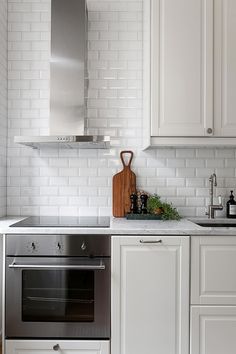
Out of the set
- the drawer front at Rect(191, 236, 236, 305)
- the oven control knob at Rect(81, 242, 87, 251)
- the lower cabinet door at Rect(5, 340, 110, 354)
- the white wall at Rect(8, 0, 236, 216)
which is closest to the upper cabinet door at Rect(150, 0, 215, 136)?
the white wall at Rect(8, 0, 236, 216)

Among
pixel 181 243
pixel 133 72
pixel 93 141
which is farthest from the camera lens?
pixel 133 72

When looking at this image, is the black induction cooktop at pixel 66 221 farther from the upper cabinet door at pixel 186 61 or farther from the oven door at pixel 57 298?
the upper cabinet door at pixel 186 61

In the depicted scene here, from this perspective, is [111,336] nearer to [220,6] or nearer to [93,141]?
[93,141]

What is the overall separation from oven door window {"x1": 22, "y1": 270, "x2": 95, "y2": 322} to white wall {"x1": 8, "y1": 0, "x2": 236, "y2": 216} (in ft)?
2.30

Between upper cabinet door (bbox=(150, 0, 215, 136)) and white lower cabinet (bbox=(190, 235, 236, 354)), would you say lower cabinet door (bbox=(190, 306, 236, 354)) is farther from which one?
upper cabinet door (bbox=(150, 0, 215, 136))

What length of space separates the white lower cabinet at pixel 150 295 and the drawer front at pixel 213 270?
59 millimetres

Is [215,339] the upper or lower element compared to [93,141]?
lower

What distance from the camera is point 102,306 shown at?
79.0 inches

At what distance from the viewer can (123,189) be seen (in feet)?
8.59

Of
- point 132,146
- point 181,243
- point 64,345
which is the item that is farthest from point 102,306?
point 132,146

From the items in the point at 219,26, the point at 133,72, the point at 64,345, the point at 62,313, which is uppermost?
the point at 219,26

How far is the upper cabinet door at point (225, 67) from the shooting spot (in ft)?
7.34

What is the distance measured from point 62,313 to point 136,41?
6.60ft

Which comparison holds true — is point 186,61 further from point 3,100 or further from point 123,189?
point 3,100
